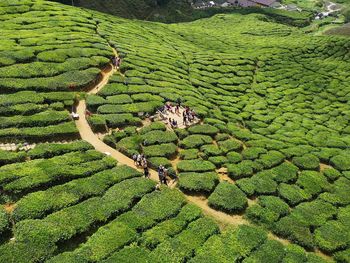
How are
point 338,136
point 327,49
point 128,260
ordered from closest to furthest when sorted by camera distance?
point 128,260 < point 338,136 < point 327,49

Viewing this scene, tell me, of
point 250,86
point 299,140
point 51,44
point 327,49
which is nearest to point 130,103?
point 51,44

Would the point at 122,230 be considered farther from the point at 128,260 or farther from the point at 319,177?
the point at 319,177

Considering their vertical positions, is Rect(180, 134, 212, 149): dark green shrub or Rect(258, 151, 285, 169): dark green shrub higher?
Rect(180, 134, 212, 149): dark green shrub

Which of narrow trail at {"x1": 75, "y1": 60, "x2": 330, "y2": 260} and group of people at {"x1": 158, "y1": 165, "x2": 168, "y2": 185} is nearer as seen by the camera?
narrow trail at {"x1": 75, "y1": 60, "x2": 330, "y2": 260}

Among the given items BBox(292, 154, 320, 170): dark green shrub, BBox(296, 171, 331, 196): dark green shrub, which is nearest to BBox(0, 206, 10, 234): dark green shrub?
BBox(296, 171, 331, 196): dark green shrub

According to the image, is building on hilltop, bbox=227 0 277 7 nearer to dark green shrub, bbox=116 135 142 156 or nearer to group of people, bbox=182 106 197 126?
group of people, bbox=182 106 197 126

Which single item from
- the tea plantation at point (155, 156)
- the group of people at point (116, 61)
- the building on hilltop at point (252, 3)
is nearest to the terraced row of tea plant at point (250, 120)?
the tea plantation at point (155, 156)
